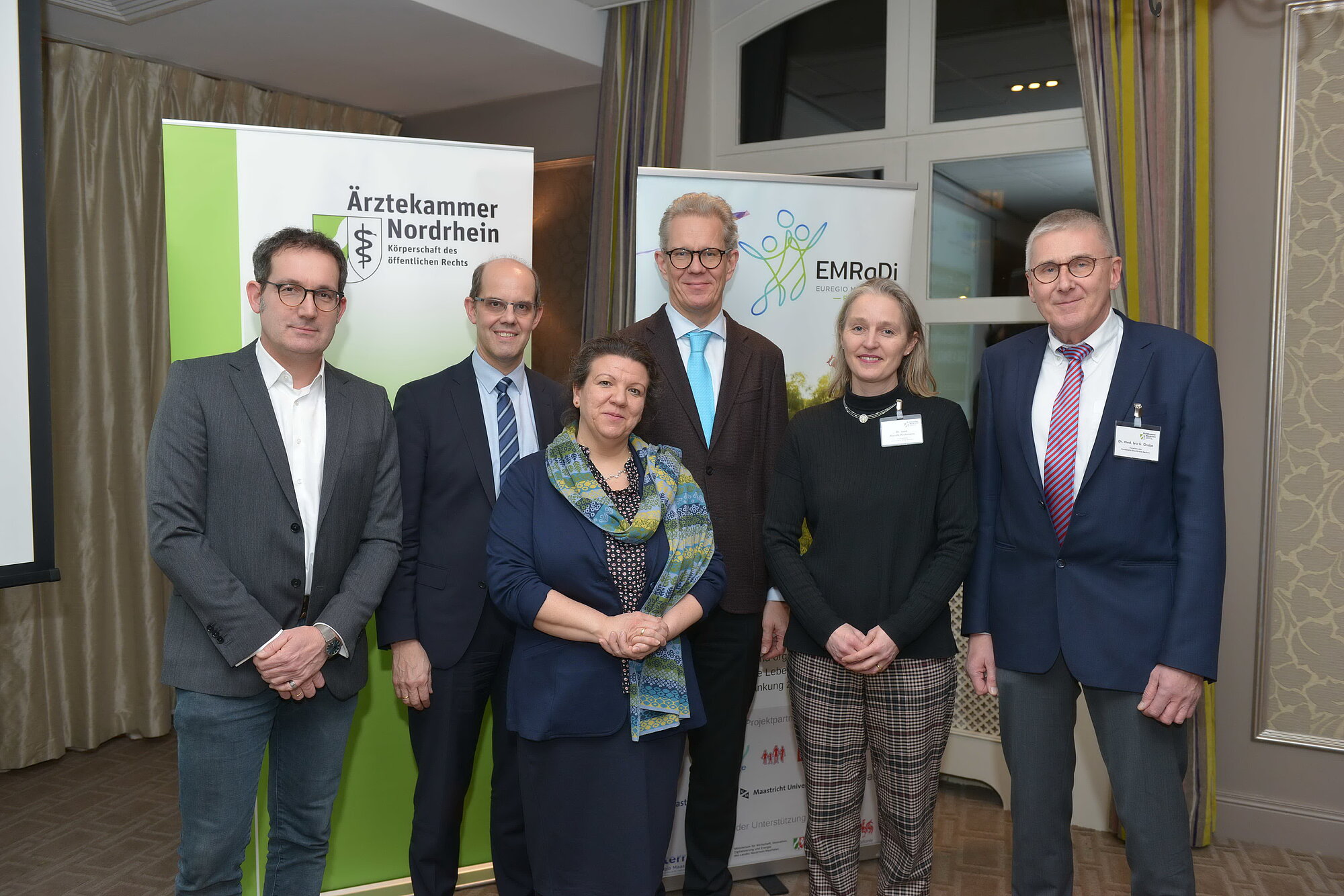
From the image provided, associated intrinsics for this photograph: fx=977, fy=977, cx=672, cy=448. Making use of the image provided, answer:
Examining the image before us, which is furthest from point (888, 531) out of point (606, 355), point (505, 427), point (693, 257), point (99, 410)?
point (99, 410)

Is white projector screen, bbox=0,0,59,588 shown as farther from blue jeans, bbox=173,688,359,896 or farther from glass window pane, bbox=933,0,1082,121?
glass window pane, bbox=933,0,1082,121

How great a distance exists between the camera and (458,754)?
→ 2.72 metres

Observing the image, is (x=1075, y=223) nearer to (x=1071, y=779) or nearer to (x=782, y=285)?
(x=782, y=285)

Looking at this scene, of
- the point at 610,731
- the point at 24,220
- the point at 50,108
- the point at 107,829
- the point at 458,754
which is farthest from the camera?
the point at 50,108

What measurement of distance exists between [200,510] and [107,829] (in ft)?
7.61

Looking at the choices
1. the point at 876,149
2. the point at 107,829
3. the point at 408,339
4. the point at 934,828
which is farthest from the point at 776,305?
the point at 107,829

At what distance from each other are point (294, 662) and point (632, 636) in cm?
77

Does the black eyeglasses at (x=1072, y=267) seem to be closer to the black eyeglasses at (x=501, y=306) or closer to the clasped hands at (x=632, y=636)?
the clasped hands at (x=632, y=636)

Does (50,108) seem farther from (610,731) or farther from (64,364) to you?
(610,731)

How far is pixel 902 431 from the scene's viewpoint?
2.47 meters

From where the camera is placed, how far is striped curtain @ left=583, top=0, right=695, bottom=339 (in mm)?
4734

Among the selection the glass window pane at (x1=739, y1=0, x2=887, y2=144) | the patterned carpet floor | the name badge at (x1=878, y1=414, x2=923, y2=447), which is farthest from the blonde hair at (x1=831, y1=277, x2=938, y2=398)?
the glass window pane at (x1=739, y1=0, x2=887, y2=144)

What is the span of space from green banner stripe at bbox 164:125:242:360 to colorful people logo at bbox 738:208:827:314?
1620mm

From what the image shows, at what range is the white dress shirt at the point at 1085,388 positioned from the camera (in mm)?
2256
